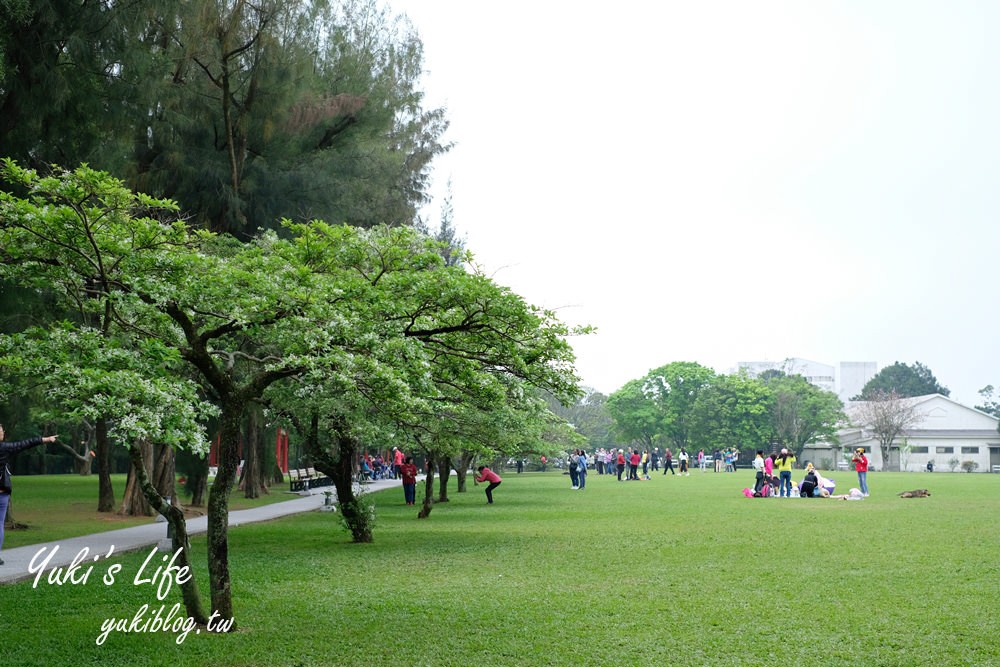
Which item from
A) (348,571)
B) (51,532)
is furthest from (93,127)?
(348,571)

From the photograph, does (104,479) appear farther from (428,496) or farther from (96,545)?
(96,545)

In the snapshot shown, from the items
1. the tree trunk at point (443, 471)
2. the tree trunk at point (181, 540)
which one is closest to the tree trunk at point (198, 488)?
the tree trunk at point (443, 471)

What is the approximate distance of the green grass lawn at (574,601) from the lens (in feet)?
27.0

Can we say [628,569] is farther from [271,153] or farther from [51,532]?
[271,153]

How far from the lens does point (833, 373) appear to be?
169750mm

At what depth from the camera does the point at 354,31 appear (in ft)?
84.7

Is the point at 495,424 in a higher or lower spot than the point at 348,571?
higher

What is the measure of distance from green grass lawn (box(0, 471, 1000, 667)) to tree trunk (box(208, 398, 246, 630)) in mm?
331

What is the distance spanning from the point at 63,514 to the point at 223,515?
18.1 meters

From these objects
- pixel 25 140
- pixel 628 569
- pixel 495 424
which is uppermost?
pixel 25 140

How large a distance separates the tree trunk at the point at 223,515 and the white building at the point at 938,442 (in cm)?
8214

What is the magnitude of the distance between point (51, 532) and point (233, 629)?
1235 centimetres

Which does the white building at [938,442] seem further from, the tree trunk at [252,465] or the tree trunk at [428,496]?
the tree trunk at [428,496]

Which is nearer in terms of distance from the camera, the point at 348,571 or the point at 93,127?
the point at 348,571
